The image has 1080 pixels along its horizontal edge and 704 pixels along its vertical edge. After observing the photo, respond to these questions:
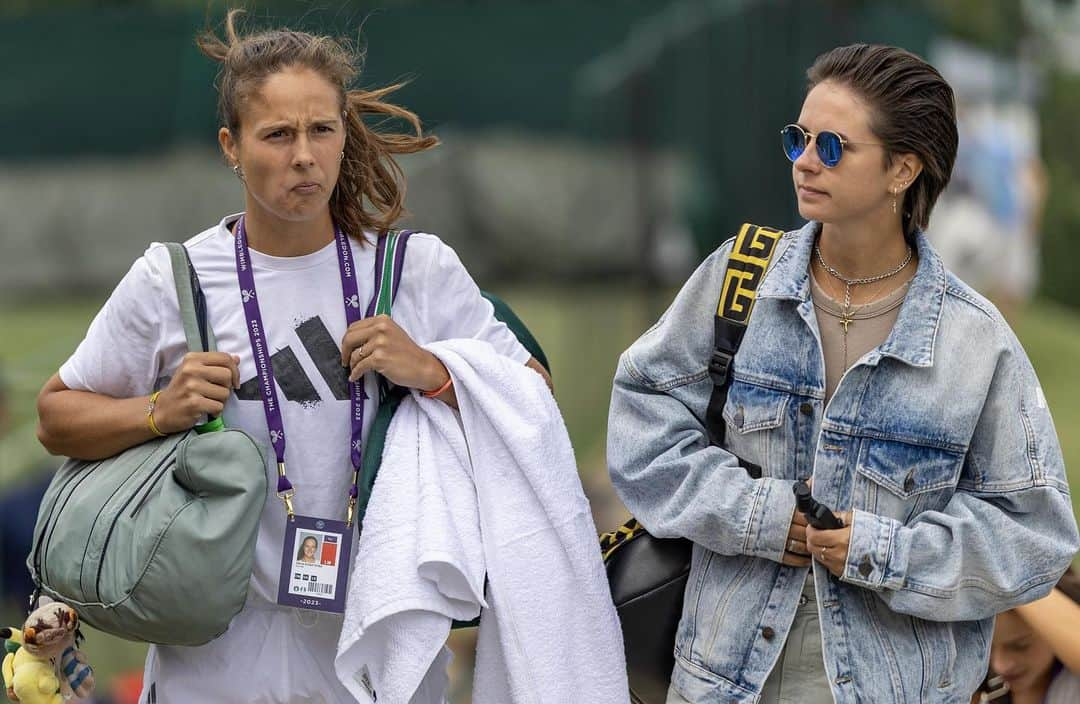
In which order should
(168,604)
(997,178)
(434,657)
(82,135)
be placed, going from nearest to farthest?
(168,604), (434,657), (997,178), (82,135)

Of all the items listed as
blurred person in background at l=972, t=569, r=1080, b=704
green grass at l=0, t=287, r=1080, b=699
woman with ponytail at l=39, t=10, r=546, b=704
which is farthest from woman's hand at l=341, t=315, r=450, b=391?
green grass at l=0, t=287, r=1080, b=699

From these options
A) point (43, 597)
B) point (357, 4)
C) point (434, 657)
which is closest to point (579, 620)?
point (434, 657)

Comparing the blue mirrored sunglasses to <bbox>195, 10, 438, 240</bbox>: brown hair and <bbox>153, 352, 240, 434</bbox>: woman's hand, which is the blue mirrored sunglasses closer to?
<bbox>195, 10, 438, 240</bbox>: brown hair

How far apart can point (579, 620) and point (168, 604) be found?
78cm

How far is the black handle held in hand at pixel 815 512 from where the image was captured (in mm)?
2984

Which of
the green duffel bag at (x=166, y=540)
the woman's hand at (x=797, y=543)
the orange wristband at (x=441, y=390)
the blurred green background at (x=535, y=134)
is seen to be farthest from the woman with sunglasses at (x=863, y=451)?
the blurred green background at (x=535, y=134)

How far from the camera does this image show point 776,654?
3.09m

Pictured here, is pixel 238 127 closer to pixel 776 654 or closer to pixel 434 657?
pixel 434 657

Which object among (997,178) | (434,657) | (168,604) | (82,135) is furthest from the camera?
(82,135)

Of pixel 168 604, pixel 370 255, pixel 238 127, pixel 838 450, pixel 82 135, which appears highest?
pixel 238 127

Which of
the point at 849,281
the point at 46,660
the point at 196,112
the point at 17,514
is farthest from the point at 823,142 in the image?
the point at 196,112

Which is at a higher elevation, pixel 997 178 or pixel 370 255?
pixel 370 255

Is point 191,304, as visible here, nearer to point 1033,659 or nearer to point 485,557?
point 485,557

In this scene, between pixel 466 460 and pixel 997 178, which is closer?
pixel 466 460
